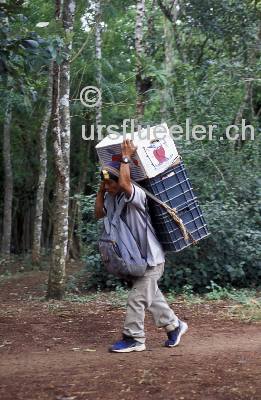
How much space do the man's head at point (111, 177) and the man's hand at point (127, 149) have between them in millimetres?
140

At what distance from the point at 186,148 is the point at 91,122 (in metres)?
6.29

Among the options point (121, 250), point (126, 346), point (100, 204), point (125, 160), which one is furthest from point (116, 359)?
point (125, 160)

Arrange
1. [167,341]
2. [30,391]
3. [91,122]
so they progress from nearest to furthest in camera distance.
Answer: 1. [30,391]
2. [167,341]
3. [91,122]

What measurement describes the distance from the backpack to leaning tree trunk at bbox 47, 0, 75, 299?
297 cm

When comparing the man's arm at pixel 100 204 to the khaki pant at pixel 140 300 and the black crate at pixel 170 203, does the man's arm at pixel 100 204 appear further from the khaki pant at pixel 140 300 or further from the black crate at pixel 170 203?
the khaki pant at pixel 140 300

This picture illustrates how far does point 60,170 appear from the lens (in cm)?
801

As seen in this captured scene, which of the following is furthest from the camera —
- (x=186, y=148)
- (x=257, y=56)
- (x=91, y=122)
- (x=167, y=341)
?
(x=91, y=122)

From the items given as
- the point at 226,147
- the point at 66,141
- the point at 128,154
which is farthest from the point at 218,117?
the point at 128,154

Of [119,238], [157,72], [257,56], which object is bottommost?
[119,238]

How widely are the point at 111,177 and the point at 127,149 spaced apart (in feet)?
0.89

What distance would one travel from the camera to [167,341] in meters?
5.31

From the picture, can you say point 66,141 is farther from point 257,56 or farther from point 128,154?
point 257,56

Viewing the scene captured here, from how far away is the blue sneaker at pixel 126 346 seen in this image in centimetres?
506

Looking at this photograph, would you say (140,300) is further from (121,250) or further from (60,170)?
(60,170)
